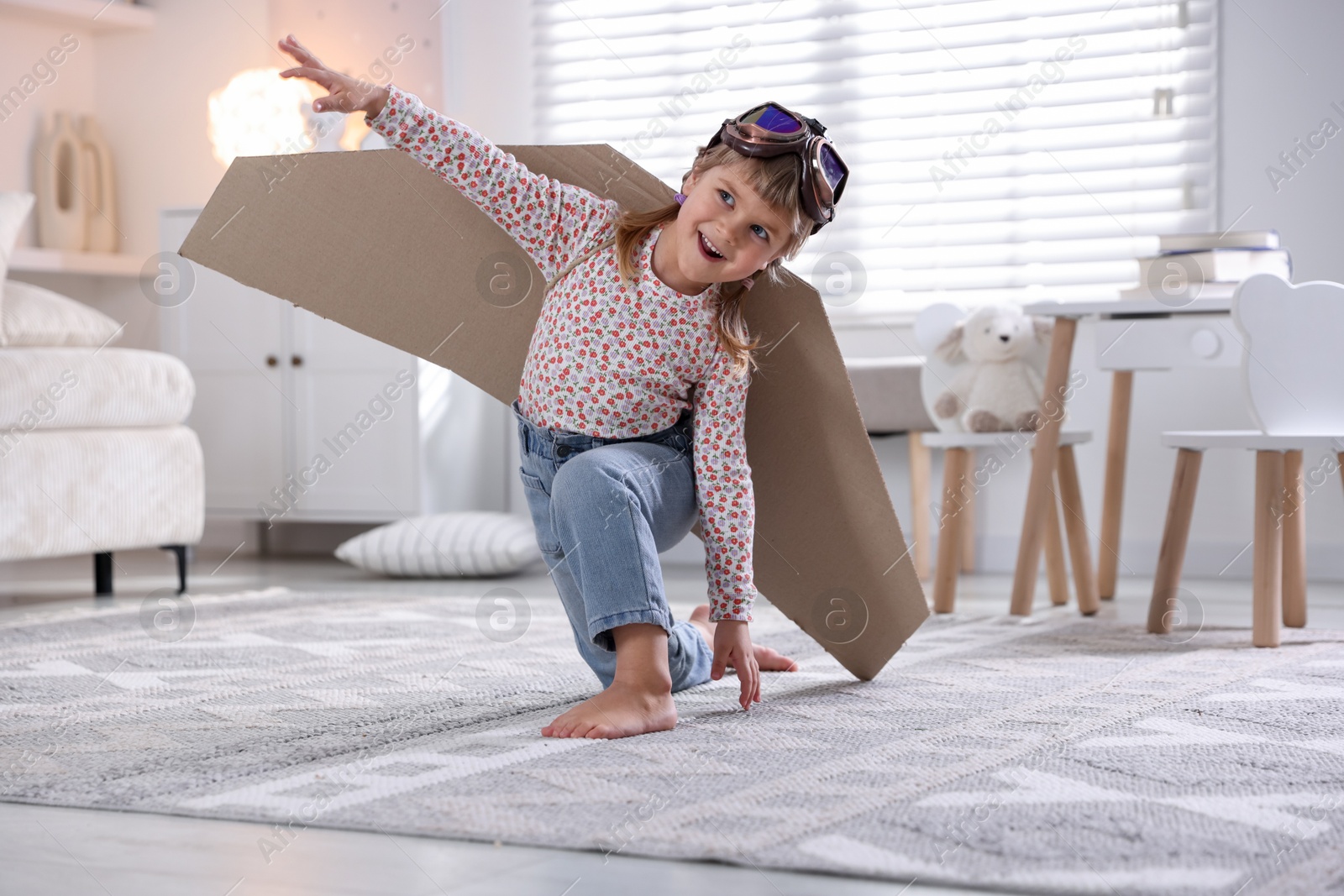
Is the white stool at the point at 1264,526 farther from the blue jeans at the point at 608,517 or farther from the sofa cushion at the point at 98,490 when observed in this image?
the sofa cushion at the point at 98,490

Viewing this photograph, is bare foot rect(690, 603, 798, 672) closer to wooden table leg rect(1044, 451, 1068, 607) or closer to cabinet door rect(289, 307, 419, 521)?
wooden table leg rect(1044, 451, 1068, 607)

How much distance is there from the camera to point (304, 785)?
40.4 inches

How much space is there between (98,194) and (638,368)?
287 centimetres

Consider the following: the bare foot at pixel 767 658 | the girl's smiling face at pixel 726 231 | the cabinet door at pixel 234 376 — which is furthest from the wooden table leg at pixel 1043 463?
the cabinet door at pixel 234 376

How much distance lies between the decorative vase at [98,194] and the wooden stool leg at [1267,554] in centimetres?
305

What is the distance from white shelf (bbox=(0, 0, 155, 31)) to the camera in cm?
341

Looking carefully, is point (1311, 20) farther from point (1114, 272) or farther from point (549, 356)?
point (549, 356)

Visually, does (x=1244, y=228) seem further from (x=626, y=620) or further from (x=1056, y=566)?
(x=626, y=620)

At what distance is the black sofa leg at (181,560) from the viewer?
8.36ft

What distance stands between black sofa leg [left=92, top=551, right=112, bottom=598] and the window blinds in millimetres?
1527

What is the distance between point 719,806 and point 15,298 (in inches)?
77.5

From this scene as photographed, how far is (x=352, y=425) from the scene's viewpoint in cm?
310

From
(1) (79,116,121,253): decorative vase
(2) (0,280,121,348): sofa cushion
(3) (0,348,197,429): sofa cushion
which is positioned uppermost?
(1) (79,116,121,253): decorative vase

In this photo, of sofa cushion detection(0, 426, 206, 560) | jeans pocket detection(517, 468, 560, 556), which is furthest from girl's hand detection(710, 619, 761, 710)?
sofa cushion detection(0, 426, 206, 560)
